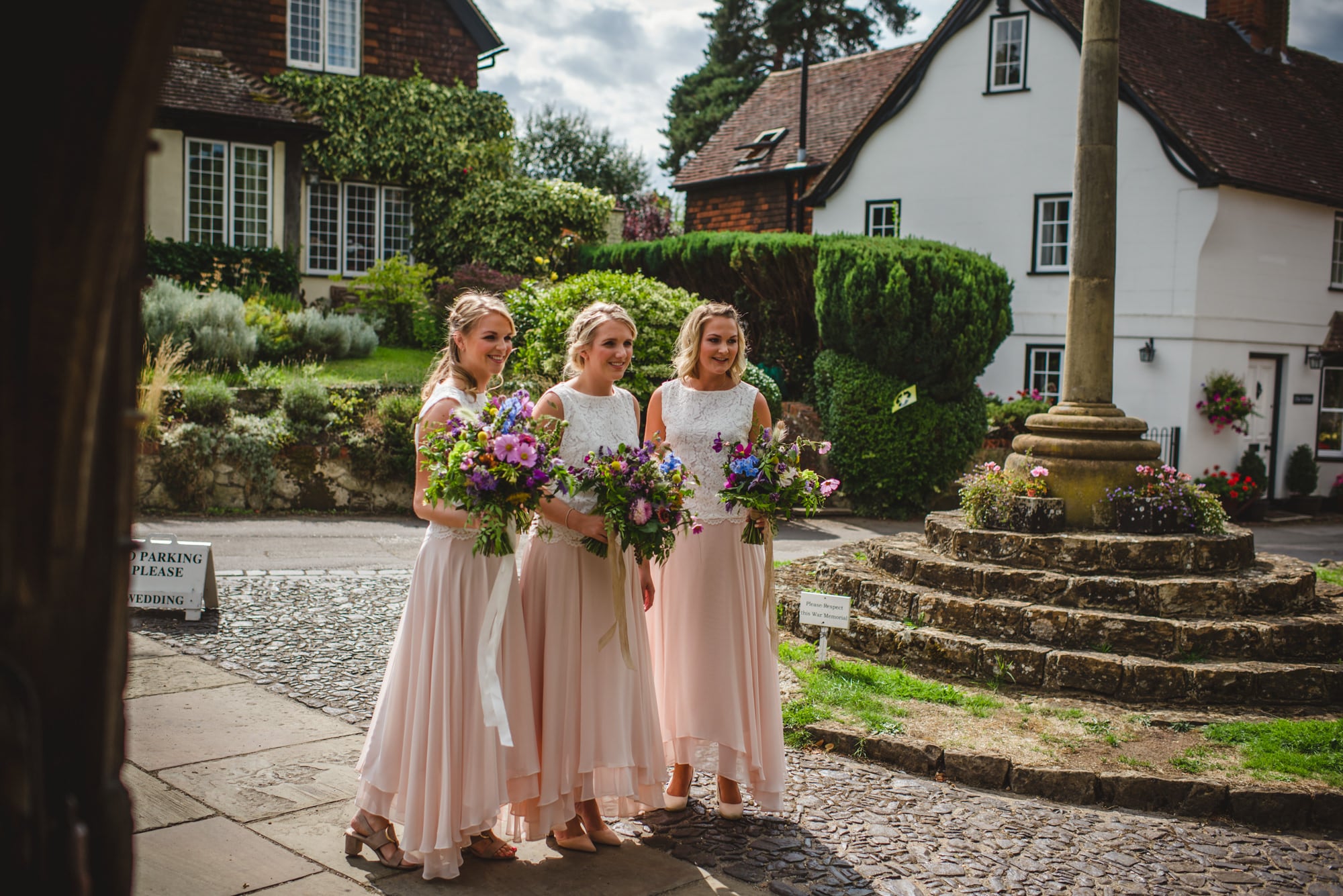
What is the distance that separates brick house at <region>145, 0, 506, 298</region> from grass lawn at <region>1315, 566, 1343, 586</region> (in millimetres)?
17863

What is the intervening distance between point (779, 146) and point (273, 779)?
22027 mm

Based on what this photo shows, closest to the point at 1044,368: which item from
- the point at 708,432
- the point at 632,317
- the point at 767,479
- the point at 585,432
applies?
the point at 632,317

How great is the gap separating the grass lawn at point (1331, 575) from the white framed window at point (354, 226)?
1712cm

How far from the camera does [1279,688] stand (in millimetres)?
6164

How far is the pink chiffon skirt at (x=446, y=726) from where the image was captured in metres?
3.70

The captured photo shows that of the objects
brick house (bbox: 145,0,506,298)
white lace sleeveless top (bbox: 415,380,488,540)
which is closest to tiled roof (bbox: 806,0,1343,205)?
brick house (bbox: 145,0,506,298)

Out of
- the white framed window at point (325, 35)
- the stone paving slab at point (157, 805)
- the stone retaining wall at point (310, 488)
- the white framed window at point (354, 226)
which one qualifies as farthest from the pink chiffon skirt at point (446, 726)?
the white framed window at point (325, 35)

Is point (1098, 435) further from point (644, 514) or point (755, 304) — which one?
point (755, 304)

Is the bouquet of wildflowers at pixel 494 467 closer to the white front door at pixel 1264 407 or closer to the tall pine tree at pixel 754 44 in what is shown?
the white front door at pixel 1264 407

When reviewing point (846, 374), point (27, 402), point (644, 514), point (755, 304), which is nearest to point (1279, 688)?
point (644, 514)

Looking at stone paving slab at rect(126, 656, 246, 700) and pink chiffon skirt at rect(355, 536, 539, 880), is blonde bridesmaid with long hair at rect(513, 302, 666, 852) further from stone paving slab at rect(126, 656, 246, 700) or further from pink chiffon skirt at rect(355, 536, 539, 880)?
stone paving slab at rect(126, 656, 246, 700)

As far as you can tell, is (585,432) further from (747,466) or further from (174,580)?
(174,580)

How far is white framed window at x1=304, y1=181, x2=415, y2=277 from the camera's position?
A: 2188 centimetres

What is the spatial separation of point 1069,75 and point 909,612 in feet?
50.2
